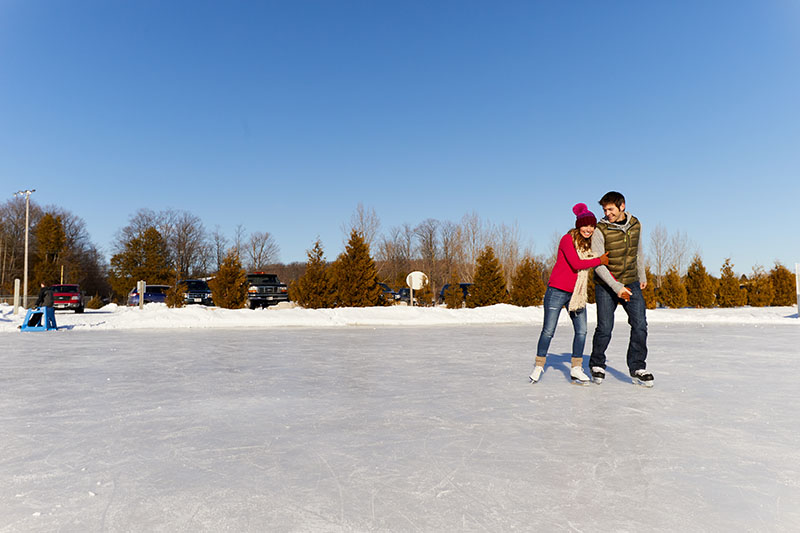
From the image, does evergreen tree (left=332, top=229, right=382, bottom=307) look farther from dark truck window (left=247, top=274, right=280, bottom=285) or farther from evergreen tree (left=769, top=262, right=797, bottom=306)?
evergreen tree (left=769, top=262, right=797, bottom=306)

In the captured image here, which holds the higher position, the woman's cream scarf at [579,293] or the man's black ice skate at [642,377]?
the woman's cream scarf at [579,293]

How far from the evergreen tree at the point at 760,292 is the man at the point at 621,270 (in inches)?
1216

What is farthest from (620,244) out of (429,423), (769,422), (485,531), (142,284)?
(142,284)

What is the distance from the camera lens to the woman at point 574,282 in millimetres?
5324

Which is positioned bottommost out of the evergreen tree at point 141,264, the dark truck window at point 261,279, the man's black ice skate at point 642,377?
the man's black ice skate at point 642,377

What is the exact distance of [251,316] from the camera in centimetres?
1719

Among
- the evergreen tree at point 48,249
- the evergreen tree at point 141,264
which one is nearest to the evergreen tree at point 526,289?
the evergreen tree at point 141,264

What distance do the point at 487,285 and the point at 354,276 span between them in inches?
240

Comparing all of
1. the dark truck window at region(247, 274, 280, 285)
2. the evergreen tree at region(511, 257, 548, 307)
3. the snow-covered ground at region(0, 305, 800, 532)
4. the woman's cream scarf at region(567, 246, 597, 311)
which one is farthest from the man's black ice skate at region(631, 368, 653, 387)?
the dark truck window at region(247, 274, 280, 285)

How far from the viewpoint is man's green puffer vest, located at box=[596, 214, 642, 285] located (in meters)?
5.35

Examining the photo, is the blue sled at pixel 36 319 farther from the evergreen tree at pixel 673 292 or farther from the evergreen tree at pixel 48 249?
the evergreen tree at pixel 48 249

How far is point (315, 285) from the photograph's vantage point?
828 inches

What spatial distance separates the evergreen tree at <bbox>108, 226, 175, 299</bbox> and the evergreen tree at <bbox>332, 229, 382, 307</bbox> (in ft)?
123

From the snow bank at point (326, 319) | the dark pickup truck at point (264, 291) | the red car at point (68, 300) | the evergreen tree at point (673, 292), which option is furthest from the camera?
the evergreen tree at point (673, 292)
